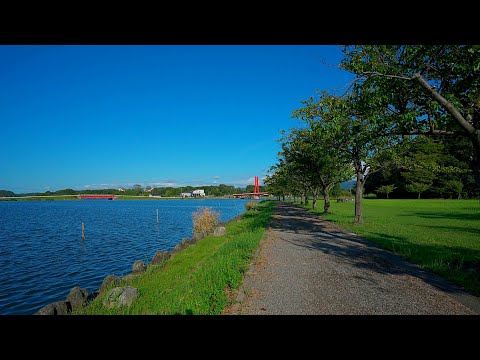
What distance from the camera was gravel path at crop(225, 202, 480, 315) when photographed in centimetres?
529

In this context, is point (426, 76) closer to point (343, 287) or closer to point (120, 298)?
point (343, 287)

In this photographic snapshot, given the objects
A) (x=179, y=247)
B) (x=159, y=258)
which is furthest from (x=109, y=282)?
(x=179, y=247)

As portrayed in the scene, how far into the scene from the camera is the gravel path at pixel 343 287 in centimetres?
529

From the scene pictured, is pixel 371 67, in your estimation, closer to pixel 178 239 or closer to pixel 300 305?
pixel 300 305

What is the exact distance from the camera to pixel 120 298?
7.48m

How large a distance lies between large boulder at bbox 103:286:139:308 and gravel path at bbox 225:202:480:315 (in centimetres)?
337

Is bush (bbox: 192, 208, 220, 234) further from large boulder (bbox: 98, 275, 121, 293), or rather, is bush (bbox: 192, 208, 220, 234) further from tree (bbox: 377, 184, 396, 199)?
tree (bbox: 377, 184, 396, 199)

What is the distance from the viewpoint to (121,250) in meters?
19.3

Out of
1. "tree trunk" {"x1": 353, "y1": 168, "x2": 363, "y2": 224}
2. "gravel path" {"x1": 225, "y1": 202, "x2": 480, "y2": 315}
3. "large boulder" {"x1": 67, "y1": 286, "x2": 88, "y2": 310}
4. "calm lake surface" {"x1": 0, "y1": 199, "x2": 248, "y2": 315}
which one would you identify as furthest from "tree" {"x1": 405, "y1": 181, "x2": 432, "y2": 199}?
"large boulder" {"x1": 67, "y1": 286, "x2": 88, "y2": 310}

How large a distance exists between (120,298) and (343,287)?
6.01 metres

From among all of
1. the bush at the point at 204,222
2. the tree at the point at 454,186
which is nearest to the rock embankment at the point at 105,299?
the bush at the point at 204,222

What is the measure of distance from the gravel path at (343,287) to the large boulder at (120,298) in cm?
337

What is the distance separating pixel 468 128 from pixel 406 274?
Answer: 4148 mm

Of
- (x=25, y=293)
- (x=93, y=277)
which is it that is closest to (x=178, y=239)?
(x=93, y=277)
